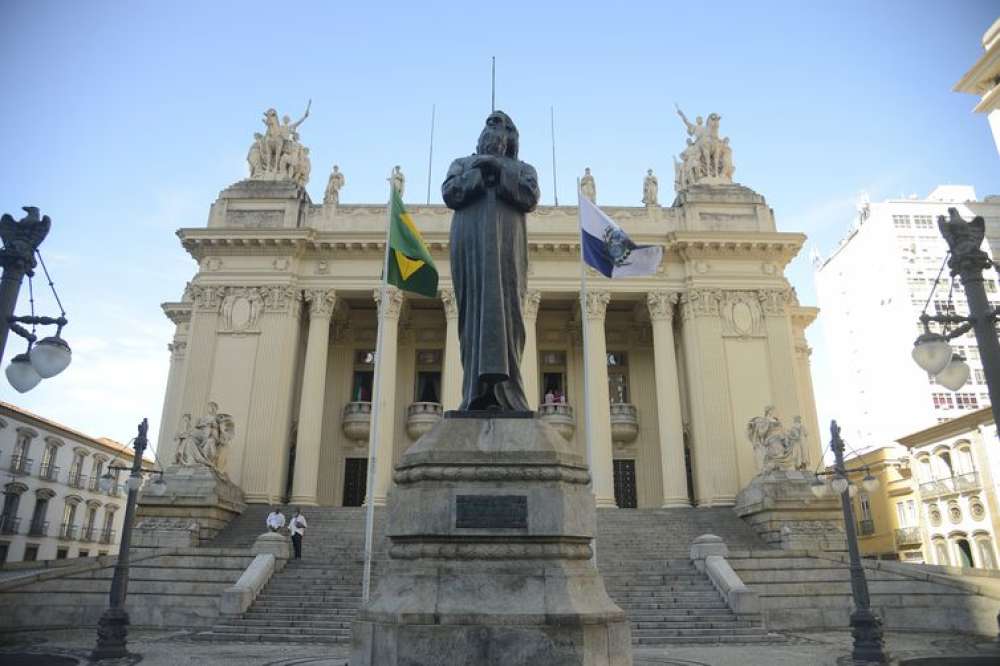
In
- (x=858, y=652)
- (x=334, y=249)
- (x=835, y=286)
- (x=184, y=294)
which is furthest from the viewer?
(x=835, y=286)

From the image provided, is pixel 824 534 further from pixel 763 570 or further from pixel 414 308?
pixel 414 308

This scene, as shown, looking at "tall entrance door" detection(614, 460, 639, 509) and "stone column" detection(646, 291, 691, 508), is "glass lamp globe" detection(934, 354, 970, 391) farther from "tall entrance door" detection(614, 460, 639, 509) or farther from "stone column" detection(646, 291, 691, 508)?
"tall entrance door" detection(614, 460, 639, 509)

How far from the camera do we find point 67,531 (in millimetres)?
42875

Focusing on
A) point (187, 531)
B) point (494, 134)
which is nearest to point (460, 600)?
point (494, 134)

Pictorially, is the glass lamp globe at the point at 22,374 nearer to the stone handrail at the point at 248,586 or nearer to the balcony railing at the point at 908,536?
the stone handrail at the point at 248,586

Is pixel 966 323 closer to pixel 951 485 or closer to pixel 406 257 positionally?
pixel 406 257

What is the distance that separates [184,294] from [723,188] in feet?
96.2

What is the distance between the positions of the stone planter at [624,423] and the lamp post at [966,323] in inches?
913

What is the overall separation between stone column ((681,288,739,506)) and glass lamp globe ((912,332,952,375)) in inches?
783

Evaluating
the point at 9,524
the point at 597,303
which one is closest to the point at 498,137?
the point at 597,303

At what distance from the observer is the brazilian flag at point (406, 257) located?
16891 millimetres

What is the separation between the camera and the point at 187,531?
20562mm

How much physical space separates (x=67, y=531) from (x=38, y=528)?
2920 millimetres

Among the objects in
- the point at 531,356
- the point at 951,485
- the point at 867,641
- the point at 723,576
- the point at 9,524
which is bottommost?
the point at 867,641
